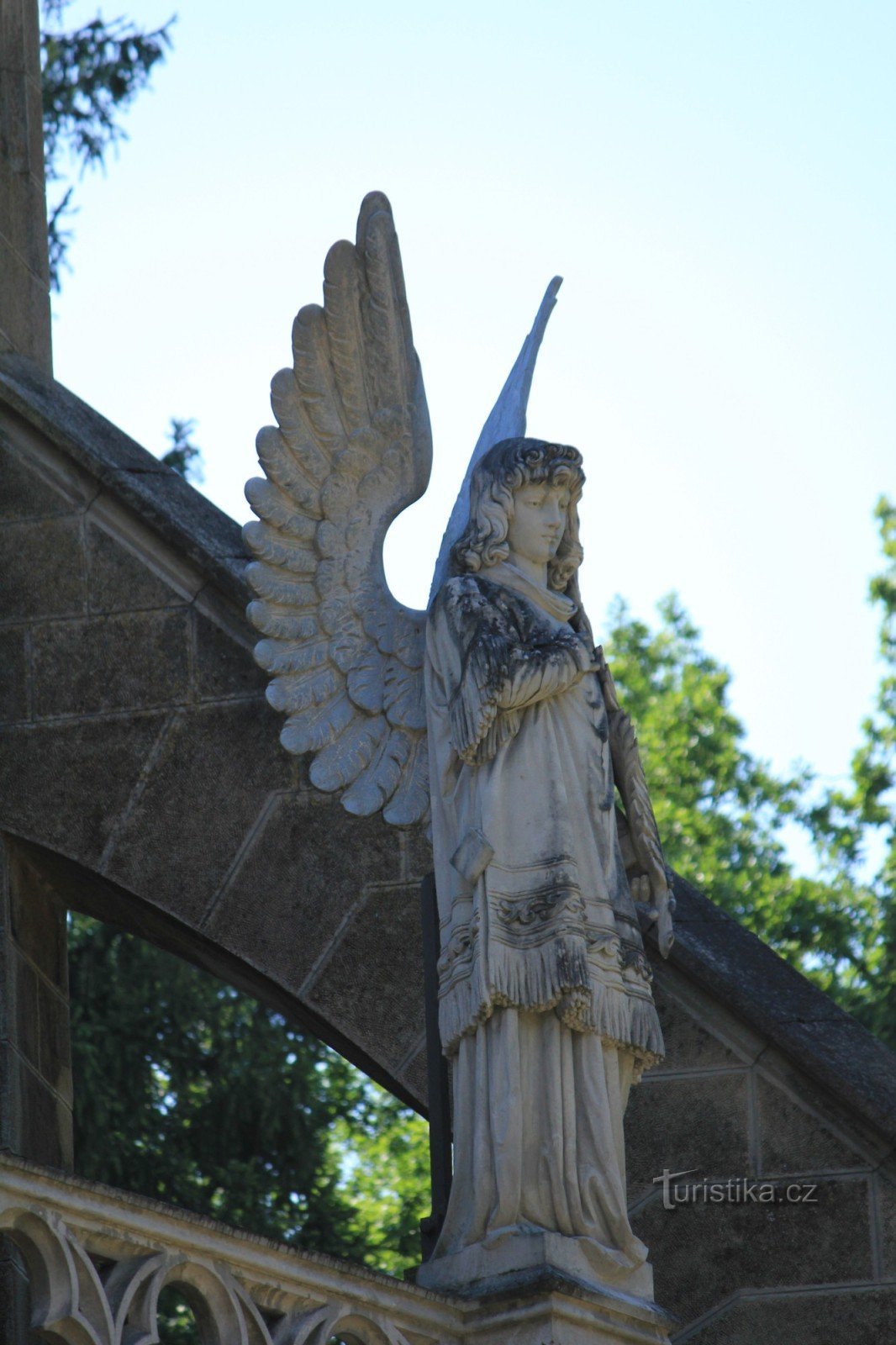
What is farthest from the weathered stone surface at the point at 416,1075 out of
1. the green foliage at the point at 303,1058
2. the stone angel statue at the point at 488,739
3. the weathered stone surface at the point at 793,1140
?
the green foliage at the point at 303,1058

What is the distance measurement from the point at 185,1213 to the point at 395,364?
2957mm

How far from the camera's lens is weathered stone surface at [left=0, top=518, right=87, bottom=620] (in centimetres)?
877

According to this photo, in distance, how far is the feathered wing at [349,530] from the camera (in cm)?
740

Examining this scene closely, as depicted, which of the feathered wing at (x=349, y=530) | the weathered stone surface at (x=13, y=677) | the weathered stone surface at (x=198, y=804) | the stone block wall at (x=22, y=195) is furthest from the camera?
the stone block wall at (x=22, y=195)

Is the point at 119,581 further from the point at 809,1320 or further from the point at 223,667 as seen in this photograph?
the point at 809,1320

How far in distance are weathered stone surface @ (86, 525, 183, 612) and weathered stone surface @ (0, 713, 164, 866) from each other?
372 millimetres

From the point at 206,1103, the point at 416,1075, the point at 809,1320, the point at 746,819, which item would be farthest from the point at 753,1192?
the point at 746,819

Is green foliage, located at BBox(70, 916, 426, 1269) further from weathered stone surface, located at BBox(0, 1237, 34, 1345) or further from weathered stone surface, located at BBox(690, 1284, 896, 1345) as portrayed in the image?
weathered stone surface, located at BBox(690, 1284, 896, 1345)

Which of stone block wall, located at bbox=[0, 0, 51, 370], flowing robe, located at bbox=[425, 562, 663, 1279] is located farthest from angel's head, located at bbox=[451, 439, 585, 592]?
stone block wall, located at bbox=[0, 0, 51, 370]

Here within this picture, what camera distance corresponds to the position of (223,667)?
857 cm

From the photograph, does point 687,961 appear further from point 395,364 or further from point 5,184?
point 5,184

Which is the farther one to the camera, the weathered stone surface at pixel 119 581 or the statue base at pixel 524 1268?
the weathered stone surface at pixel 119 581

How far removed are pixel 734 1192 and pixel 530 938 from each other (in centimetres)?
194

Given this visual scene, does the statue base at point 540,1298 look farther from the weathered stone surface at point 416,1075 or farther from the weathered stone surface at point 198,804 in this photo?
the weathered stone surface at point 198,804
